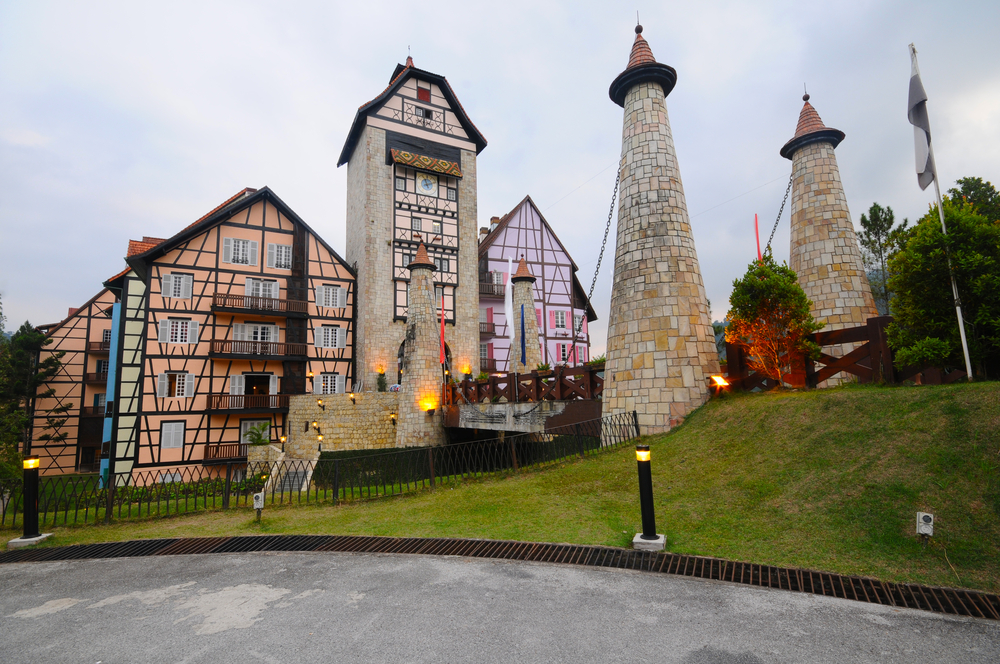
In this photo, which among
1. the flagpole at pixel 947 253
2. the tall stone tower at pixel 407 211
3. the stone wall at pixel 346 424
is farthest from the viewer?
the tall stone tower at pixel 407 211

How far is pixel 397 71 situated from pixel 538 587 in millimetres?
35187

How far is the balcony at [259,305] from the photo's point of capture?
2469 centimetres

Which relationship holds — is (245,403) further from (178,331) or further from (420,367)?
(420,367)

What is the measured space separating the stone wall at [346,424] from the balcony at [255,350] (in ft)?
9.16

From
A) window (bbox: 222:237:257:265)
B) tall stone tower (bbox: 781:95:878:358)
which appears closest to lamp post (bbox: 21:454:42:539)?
tall stone tower (bbox: 781:95:878:358)

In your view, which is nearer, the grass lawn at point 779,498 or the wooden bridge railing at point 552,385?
the grass lawn at point 779,498

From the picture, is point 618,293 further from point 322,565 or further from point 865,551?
point 322,565

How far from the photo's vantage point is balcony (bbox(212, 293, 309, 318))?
24.7 meters

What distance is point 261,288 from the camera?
86.4 ft

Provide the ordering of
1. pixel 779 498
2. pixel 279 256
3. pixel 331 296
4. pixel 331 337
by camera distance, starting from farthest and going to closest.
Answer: pixel 331 296, pixel 331 337, pixel 279 256, pixel 779 498

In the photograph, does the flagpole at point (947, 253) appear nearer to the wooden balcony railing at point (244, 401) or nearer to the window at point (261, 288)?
the wooden balcony railing at point (244, 401)


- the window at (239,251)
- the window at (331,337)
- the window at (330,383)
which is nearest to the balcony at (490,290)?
the window at (331,337)

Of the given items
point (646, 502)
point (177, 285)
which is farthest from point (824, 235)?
point (177, 285)

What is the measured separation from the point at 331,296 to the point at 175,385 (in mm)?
9147
